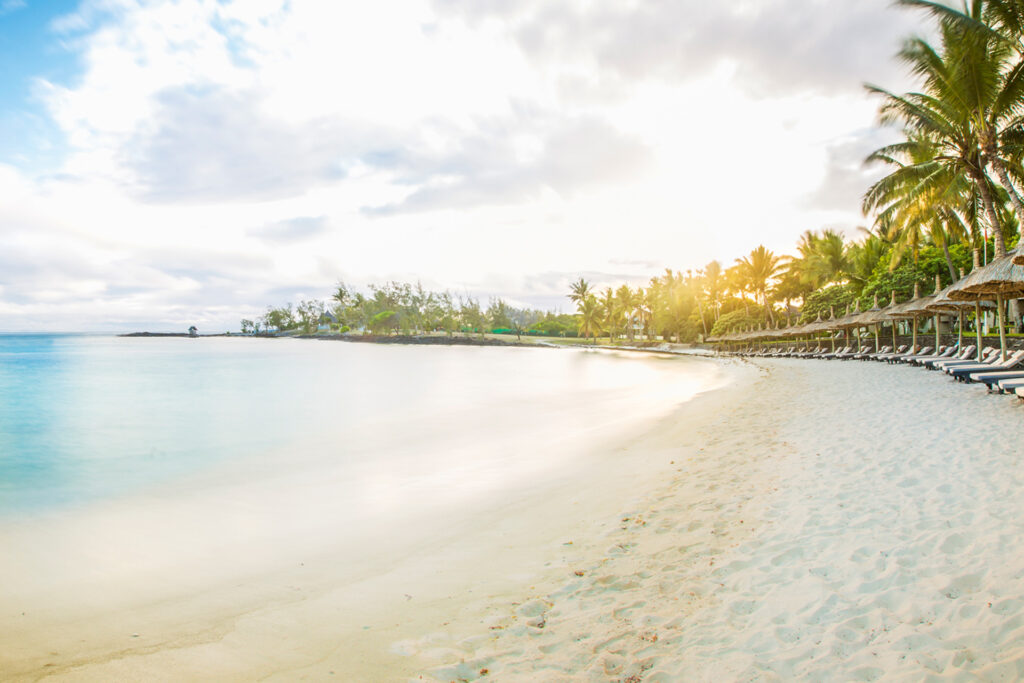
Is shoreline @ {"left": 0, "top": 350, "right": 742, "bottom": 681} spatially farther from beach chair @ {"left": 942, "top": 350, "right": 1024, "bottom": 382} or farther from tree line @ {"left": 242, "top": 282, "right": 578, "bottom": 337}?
tree line @ {"left": 242, "top": 282, "right": 578, "bottom": 337}

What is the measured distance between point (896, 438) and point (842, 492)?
2.58 metres

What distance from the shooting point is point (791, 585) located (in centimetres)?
303

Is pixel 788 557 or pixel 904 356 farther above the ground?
pixel 904 356

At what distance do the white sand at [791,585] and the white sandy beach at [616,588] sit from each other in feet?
0.05

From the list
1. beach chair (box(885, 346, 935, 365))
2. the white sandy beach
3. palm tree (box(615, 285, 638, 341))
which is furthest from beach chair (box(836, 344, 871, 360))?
palm tree (box(615, 285, 638, 341))

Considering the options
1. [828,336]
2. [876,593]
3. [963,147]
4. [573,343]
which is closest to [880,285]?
[828,336]

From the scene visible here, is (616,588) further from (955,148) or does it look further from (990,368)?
(955,148)

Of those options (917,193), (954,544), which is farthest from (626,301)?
(954,544)

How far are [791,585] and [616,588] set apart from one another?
100 cm

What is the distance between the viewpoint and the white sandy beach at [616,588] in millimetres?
2533

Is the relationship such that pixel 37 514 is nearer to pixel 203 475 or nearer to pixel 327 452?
pixel 203 475

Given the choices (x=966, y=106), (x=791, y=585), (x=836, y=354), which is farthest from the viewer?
(x=836, y=354)

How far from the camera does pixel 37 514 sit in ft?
22.0

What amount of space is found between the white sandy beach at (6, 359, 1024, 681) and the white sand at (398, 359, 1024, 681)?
1 centimetres
